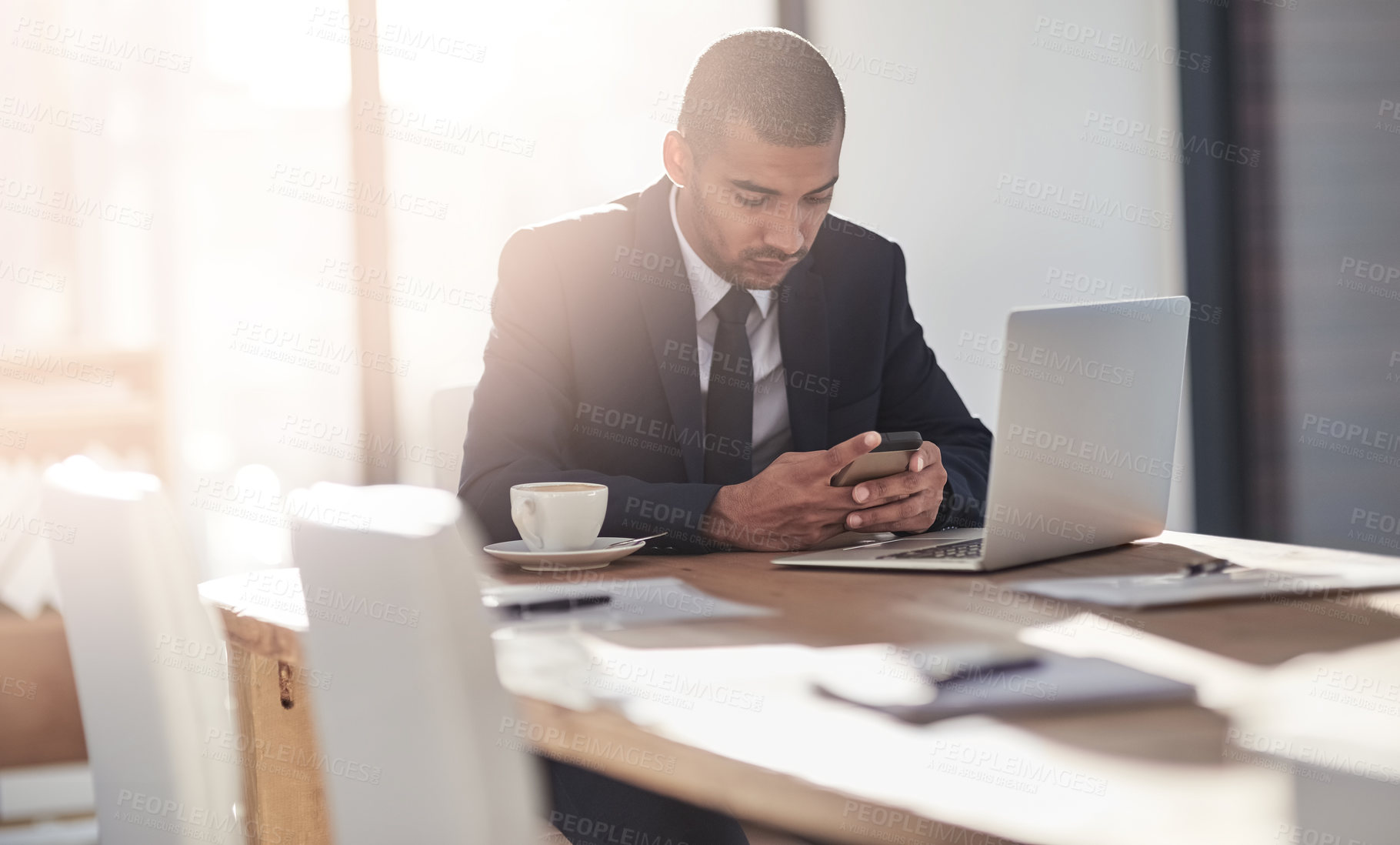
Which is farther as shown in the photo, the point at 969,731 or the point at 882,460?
the point at 882,460

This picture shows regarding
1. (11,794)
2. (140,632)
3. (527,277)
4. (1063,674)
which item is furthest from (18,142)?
(1063,674)

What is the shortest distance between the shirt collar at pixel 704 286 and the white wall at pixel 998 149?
5.57 feet

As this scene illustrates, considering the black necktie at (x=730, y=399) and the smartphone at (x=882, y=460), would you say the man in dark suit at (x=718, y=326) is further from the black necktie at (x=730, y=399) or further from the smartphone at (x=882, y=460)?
the smartphone at (x=882, y=460)

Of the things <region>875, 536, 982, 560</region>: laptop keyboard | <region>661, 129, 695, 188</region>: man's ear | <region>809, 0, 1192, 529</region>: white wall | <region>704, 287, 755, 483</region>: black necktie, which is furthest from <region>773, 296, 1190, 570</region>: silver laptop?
<region>809, 0, 1192, 529</region>: white wall

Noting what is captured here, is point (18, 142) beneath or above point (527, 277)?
above

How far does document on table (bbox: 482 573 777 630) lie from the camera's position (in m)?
1.05

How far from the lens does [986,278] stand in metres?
3.62

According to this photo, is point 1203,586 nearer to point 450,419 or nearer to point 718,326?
point 718,326

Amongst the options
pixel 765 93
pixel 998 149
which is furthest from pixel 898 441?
pixel 998 149

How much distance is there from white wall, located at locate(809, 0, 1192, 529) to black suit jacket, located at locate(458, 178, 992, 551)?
4.90 ft

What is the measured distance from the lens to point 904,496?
4.85 ft

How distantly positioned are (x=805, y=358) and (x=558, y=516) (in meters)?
0.67

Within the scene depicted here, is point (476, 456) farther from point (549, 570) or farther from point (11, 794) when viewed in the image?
point (11, 794)

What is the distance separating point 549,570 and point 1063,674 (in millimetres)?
719
